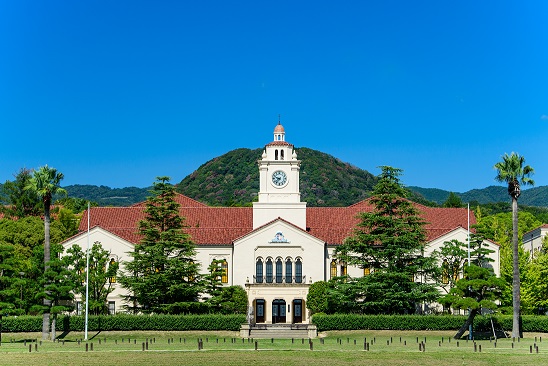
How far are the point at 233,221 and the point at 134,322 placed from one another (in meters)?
17.2

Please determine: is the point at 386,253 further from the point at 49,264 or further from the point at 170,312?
the point at 49,264

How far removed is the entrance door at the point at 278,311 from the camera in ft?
238

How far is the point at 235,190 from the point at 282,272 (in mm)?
110729

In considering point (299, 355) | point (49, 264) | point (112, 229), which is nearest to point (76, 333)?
point (49, 264)

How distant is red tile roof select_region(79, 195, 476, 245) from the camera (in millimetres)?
75938

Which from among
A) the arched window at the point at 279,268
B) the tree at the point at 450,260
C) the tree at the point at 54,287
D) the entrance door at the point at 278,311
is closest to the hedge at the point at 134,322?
the tree at the point at 54,287

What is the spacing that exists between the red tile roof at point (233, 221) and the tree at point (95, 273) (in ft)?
18.2

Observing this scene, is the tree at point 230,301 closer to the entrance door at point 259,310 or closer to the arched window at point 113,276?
the entrance door at point 259,310

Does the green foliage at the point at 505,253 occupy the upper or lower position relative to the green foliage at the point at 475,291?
upper

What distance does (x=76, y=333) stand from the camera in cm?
6350

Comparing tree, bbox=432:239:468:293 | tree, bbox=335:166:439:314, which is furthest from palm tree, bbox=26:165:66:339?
tree, bbox=432:239:468:293

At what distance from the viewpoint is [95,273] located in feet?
223

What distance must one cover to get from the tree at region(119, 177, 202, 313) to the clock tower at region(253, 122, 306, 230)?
895cm

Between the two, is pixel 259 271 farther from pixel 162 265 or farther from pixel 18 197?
pixel 18 197
